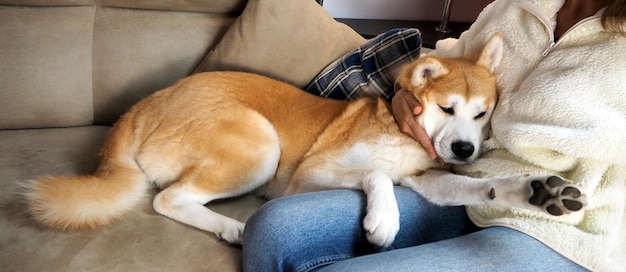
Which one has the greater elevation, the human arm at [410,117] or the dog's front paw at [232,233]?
the human arm at [410,117]

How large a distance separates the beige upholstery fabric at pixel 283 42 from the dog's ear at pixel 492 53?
56cm

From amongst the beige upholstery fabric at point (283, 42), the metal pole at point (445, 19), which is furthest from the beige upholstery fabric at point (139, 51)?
the metal pole at point (445, 19)

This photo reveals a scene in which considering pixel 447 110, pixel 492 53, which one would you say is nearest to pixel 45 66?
pixel 447 110

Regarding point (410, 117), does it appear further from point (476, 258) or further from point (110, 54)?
point (110, 54)

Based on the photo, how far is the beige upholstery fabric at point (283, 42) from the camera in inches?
66.7

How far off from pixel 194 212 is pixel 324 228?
41 cm

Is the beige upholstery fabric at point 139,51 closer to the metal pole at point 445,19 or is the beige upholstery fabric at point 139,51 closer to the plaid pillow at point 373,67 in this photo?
the plaid pillow at point 373,67

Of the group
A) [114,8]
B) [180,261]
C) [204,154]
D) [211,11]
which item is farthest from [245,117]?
[114,8]

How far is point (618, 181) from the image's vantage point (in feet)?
3.17

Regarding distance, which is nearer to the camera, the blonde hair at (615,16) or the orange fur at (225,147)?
the blonde hair at (615,16)

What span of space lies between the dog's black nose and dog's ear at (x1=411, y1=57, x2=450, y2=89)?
225mm

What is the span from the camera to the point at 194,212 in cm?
131

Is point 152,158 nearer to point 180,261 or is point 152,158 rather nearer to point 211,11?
point 180,261

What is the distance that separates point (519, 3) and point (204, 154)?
0.90 meters
